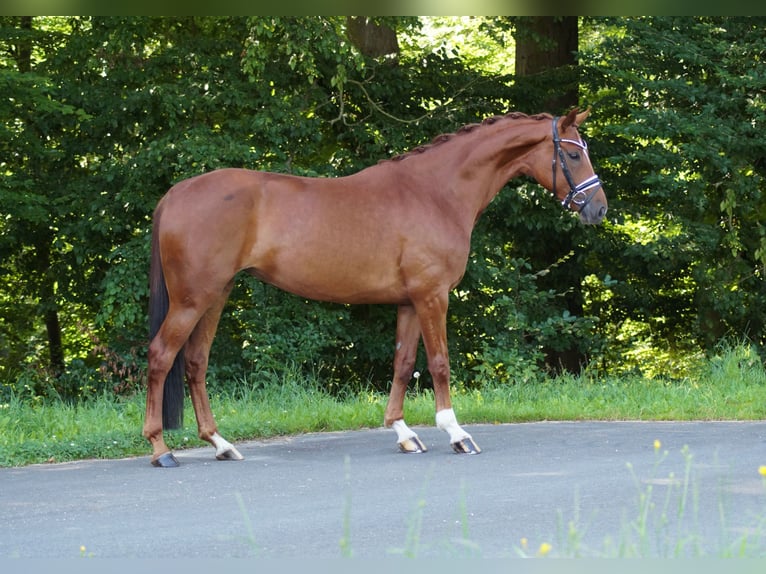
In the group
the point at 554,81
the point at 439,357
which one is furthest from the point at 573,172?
the point at 554,81

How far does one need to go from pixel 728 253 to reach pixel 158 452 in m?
→ 10.7

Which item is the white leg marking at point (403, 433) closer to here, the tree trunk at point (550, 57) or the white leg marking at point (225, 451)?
the white leg marking at point (225, 451)

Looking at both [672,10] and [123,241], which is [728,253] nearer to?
[123,241]

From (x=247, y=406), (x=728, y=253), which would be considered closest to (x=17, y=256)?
(x=247, y=406)

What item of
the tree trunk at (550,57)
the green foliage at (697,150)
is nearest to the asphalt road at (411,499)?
the green foliage at (697,150)

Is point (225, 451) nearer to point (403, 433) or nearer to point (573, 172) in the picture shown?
point (403, 433)

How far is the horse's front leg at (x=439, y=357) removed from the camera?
7699 millimetres

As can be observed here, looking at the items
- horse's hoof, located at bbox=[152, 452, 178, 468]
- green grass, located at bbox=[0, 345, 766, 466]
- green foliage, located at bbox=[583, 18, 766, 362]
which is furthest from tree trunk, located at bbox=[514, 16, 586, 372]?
horse's hoof, located at bbox=[152, 452, 178, 468]

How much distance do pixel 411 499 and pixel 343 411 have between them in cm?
367

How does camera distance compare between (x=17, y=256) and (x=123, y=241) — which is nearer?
(x=123, y=241)

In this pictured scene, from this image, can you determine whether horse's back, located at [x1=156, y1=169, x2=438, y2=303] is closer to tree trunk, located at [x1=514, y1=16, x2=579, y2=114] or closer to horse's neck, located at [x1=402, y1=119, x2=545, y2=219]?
horse's neck, located at [x1=402, y1=119, x2=545, y2=219]

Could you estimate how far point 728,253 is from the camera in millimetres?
15469

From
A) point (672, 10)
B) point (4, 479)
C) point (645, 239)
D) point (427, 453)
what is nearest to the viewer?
point (672, 10)

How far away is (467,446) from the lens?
7.62 m
